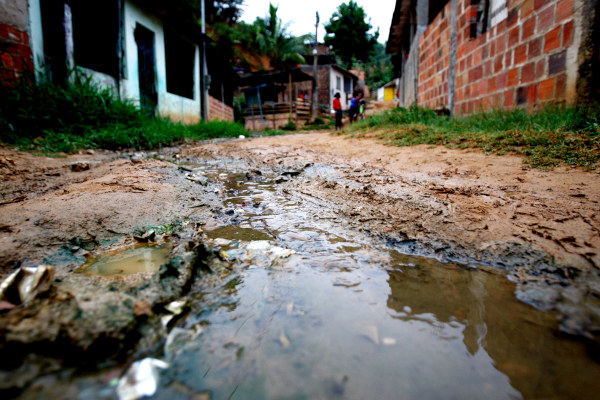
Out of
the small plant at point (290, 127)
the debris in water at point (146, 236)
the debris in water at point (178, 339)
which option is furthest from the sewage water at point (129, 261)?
the small plant at point (290, 127)

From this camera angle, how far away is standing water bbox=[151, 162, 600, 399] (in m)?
0.75

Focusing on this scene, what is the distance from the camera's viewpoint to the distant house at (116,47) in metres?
4.28

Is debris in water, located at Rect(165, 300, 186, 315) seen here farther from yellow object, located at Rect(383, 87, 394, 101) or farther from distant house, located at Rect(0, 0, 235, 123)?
yellow object, located at Rect(383, 87, 394, 101)

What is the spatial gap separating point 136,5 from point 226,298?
27.1 feet

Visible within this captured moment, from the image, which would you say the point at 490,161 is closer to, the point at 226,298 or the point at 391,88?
the point at 226,298

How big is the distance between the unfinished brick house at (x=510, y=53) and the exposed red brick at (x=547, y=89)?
1 cm

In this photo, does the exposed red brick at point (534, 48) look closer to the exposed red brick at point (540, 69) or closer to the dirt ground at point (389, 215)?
the exposed red brick at point (540, 69)

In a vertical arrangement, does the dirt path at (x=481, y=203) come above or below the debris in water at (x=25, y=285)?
above

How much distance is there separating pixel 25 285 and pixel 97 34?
7344mm

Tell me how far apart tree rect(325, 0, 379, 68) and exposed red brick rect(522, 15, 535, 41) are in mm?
30679

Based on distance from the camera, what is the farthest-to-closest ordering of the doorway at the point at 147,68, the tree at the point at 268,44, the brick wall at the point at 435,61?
the tree at the point at 268,44 < the doorway at the point at 147,68 < the brick wall at the point at 435,61

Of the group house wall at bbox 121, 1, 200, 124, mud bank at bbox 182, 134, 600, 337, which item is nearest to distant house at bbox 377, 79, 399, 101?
house wall at bbox 121, 1, 200, 124

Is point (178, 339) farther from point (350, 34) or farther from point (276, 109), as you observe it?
point (350, 34)

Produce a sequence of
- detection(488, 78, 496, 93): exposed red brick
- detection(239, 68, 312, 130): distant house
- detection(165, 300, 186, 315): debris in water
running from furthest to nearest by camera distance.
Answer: detection(239, 68, 312, 130): distant house, detection(488, 78, 496, 93): exposed red brick, detection(165, 300, 186, 315): debris in water
